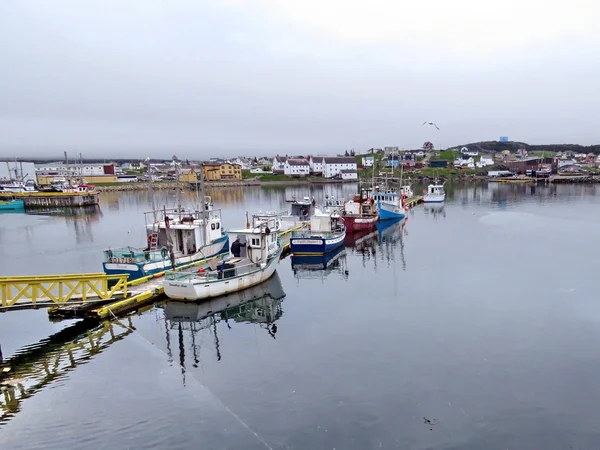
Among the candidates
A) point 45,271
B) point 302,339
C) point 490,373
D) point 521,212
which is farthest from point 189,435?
point 521,212

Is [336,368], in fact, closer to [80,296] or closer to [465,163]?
[80,296]

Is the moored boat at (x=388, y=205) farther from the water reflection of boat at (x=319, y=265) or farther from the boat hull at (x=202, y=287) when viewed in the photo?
the boat hull at (x=202, y=287)

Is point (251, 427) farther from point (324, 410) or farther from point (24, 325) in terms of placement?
point (24, 325)

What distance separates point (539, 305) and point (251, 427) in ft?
57.0

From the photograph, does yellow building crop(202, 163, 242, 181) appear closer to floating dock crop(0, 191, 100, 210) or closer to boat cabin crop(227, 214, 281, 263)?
floating dock crop(0, 191, 100, 210)

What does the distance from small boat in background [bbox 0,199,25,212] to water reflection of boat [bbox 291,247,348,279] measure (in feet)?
226

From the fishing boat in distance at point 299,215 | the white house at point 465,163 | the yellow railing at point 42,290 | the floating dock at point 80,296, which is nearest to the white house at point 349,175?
the white house at point 465,163

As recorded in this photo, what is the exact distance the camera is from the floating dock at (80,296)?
53.3ft

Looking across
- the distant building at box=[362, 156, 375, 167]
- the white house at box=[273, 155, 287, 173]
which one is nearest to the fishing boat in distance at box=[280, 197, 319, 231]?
the white house at box=[273, 155, 287, 173]

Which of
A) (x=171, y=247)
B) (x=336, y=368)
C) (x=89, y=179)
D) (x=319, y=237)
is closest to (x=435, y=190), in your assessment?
(x=319, y=237)

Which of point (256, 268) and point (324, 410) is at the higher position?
point (256, 268)

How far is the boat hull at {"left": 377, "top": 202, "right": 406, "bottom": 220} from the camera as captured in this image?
5160cm

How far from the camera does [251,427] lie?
10.7 meters

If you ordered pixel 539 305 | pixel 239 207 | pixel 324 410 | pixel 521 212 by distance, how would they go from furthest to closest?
pixel 239 207 → pixel 521 212 → pixel 539 305 → pixel 324 410
